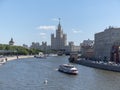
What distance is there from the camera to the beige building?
96050mm

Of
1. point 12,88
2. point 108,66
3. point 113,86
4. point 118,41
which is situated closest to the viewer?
point 12,88

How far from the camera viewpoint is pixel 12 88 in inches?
1430

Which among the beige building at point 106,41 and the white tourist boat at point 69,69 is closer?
the white tourist boat at point 69,69

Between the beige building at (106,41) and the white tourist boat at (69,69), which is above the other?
the beige building at (106,41)

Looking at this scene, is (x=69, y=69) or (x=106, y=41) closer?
(x=69, y=69)

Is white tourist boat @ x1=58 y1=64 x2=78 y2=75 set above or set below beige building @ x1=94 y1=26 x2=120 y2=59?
below

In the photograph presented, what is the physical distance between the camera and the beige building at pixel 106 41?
315 ft

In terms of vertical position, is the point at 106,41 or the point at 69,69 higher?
the point at 106,41

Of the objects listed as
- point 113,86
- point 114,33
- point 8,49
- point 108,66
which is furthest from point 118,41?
point 8,49

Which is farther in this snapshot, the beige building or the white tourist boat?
the beige building

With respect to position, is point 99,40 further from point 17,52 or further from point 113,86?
point 113,86

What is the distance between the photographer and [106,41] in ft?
333

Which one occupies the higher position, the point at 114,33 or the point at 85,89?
the point at 114,33

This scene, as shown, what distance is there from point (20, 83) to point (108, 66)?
25163 mm
